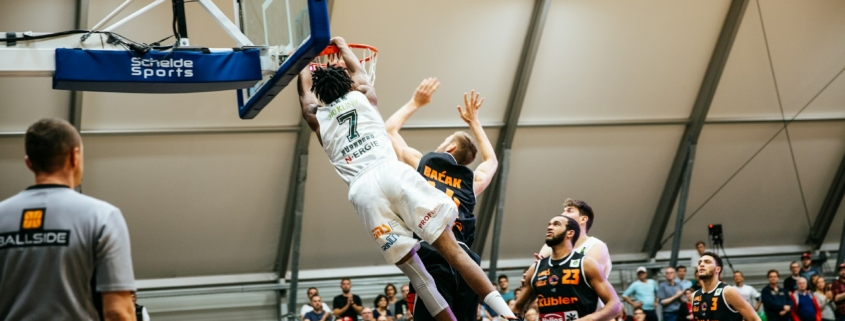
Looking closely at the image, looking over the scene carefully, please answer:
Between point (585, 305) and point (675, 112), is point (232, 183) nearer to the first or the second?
point (675, 112)

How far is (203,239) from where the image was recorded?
53.0 feet

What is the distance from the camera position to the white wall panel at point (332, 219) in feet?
53.6

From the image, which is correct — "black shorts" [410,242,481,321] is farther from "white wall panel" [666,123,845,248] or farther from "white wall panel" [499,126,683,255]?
"white wall panel" [666,123,845,248]

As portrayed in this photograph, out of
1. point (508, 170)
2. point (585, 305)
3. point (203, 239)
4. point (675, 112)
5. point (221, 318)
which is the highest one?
point (675, 112)

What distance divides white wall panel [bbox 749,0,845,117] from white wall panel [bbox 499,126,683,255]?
2.40 metres

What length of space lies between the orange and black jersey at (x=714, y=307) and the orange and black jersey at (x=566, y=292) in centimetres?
178

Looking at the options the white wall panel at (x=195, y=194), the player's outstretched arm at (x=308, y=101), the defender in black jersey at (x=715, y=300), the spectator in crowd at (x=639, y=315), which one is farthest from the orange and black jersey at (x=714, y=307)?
the white wall panel at (x=195, y=194)

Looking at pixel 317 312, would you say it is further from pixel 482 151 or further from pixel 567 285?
pixel 482 151

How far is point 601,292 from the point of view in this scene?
22.5ft

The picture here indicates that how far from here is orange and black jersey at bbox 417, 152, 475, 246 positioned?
6090 millimetres

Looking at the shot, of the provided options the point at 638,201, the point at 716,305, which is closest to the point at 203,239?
the point at 638,201

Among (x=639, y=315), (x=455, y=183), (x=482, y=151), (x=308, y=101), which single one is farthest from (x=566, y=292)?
(x=639, y=315)

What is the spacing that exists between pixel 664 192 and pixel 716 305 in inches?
420

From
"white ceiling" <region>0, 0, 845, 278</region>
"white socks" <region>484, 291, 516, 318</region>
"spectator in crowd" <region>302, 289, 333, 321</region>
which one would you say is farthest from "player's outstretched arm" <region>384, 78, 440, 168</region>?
"spectator in crowd" <region>302, 289, 333, 321</region>
